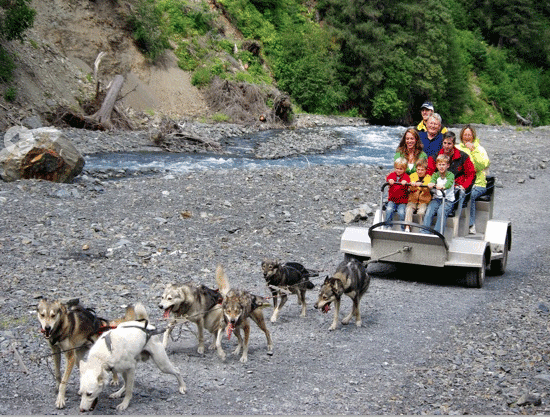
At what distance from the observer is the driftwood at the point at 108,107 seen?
2972 centimetres

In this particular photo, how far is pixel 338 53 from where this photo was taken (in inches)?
2016

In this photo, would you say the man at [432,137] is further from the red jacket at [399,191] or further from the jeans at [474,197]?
the jeans at [474,197]

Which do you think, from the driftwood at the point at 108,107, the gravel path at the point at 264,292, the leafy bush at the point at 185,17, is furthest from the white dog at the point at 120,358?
the leafy bush at the point at 185,17

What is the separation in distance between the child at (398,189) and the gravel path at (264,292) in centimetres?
116

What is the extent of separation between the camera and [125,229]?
14094 mm

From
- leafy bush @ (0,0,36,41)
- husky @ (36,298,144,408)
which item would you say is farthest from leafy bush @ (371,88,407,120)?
husky @ (36,298,144,408)

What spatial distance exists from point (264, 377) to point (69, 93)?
2663 centimetres

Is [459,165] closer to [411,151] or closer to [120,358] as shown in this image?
[411,151]

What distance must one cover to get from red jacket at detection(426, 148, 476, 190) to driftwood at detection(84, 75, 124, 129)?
67.7 ft

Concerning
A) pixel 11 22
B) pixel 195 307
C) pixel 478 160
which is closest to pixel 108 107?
pixel 11 22

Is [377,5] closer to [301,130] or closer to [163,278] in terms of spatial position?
[301,130]

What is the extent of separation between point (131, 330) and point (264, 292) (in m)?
4.37

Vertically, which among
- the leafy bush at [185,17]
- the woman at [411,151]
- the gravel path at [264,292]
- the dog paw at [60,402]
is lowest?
the gravel path at [264,292]

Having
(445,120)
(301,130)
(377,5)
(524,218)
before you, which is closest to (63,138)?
(524,218)
